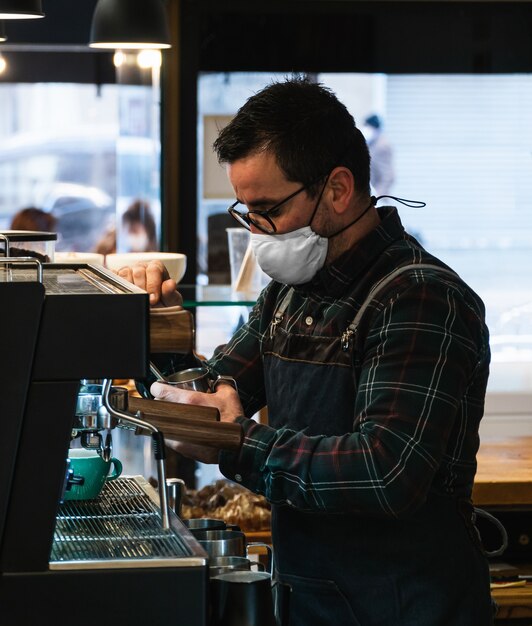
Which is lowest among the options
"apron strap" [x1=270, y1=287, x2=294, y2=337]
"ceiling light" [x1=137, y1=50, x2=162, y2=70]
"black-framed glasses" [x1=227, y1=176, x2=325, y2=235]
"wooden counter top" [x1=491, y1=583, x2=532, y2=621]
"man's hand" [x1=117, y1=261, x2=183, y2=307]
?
"wooden counter top" [x1=491, y1=583, x2=532, y2=621]

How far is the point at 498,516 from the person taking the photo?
275cm

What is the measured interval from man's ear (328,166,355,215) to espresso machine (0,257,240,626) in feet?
1.84

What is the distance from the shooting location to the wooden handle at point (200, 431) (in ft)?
4.93

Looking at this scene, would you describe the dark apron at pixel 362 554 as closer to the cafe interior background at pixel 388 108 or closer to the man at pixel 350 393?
the man at pixel 350 393

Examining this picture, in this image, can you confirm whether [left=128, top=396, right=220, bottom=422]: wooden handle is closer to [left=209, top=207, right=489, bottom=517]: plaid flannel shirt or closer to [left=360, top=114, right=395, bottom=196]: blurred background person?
[left=209, top=207, right=489, bottom=517]: plaid flannel shirt

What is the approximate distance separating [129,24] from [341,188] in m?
1.45

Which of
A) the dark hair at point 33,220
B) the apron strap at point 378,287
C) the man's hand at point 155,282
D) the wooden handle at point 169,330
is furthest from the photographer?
the dark hair at point 33,220

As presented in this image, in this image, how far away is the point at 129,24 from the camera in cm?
310

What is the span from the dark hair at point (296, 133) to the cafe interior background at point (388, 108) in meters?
2.49

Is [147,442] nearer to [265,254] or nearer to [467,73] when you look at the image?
[265,254]

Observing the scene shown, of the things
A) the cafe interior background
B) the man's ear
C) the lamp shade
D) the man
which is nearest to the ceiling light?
the lamp shade

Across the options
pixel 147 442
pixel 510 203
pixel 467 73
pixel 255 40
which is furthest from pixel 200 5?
pixel 147 442

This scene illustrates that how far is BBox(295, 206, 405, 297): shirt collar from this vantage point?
1869mm

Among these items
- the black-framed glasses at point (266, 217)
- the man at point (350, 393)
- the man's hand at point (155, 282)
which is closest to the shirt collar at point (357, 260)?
the man at point (350, 393)
